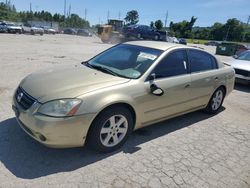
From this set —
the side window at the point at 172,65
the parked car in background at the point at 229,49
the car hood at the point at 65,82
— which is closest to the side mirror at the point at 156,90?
the side window at the point at 172,65

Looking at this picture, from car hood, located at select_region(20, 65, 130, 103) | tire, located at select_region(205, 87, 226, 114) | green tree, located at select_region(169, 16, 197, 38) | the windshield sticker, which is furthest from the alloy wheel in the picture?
green tree, located at select_region(169, 16, 197, 38)

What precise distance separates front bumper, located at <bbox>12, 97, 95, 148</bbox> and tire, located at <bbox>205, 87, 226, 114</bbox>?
10.6 feet

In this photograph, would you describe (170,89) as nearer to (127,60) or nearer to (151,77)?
(151,77)

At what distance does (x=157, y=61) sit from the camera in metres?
4.10

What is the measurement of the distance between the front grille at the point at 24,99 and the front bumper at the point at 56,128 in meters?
0.07

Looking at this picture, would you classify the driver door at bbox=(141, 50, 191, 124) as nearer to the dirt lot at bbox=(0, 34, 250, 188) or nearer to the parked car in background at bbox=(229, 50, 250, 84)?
the dirt lot at bbox=(0, 34, 250, 188)

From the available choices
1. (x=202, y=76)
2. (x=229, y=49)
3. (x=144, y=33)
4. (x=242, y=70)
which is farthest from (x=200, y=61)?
(x=144, y=33)

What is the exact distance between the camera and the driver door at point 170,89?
12.9 ft

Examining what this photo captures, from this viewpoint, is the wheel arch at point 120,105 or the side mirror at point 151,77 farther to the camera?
the side mirror at point 151,77

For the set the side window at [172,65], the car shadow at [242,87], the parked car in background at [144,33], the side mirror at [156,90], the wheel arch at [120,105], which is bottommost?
the car shadow at [242,87]

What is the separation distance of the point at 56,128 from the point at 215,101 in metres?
3.84

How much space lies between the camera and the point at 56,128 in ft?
9.92

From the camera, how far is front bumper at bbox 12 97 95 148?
119 inches

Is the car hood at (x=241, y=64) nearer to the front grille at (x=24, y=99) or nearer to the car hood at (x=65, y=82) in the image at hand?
the car hood at (x=65, y=82)
